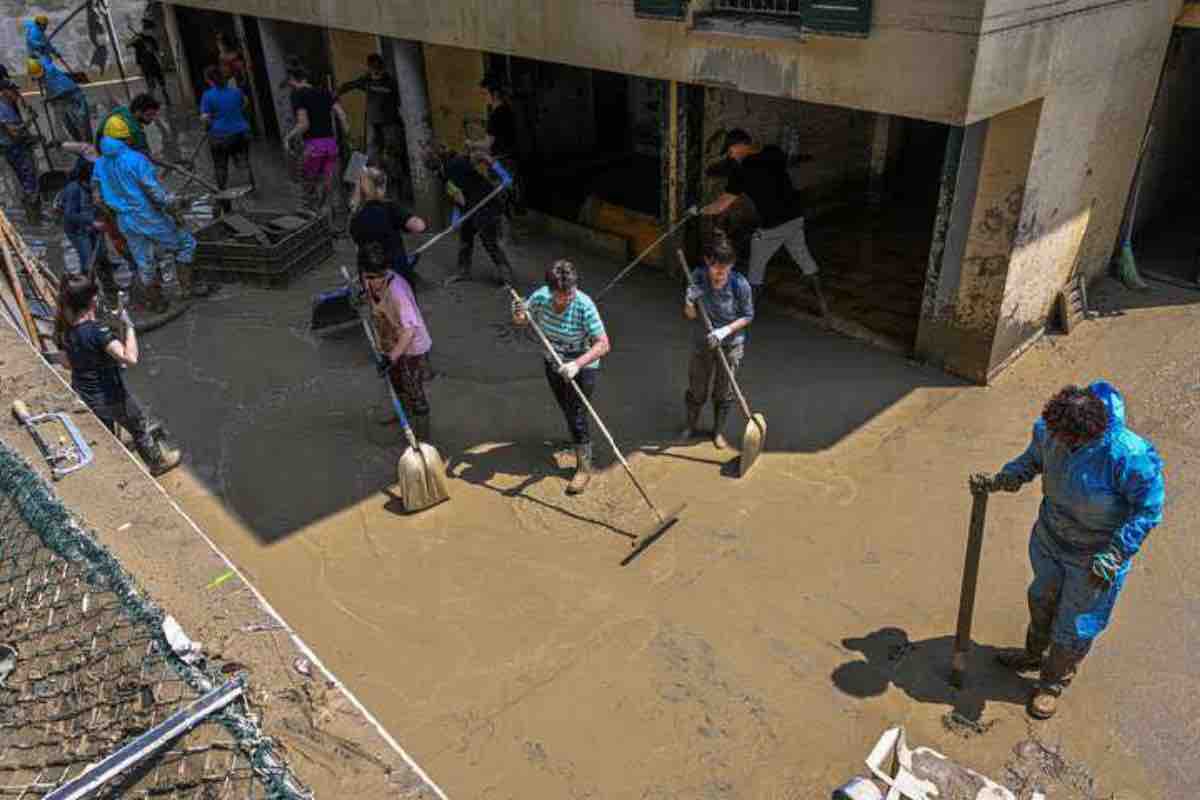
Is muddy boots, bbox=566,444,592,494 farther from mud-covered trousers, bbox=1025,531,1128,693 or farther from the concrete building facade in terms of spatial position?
the concrete building facade

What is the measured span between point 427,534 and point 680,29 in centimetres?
501

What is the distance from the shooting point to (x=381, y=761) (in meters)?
2.55

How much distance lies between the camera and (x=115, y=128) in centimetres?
895

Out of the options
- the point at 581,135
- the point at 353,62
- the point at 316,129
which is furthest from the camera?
the point at 581,135

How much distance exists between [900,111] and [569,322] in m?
2.92

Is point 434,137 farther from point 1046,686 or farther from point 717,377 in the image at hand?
point 1046,686

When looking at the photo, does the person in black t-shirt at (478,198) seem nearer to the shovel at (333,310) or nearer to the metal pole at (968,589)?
the shovel at (333,310)

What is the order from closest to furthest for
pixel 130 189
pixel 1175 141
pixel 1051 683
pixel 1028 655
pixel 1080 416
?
pixel 1080 416, pixel 1051 683, pixel 1028 655, pixel 130 189, pixel 1175 141

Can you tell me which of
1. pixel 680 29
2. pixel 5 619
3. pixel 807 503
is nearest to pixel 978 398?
pixel 807 503

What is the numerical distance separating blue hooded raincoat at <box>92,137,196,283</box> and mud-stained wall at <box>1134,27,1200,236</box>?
32.9 ft

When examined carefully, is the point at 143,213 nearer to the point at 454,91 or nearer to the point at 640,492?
the point at 454,91

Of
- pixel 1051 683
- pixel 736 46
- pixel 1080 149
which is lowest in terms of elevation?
pixel 1051 683

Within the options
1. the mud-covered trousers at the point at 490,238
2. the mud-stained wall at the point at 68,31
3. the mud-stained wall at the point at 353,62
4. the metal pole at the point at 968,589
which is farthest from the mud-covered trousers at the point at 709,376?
the mud-stained wall at the point at 68,31

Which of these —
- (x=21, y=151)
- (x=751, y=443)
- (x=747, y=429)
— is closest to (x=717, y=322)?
(x=747, y=429)
